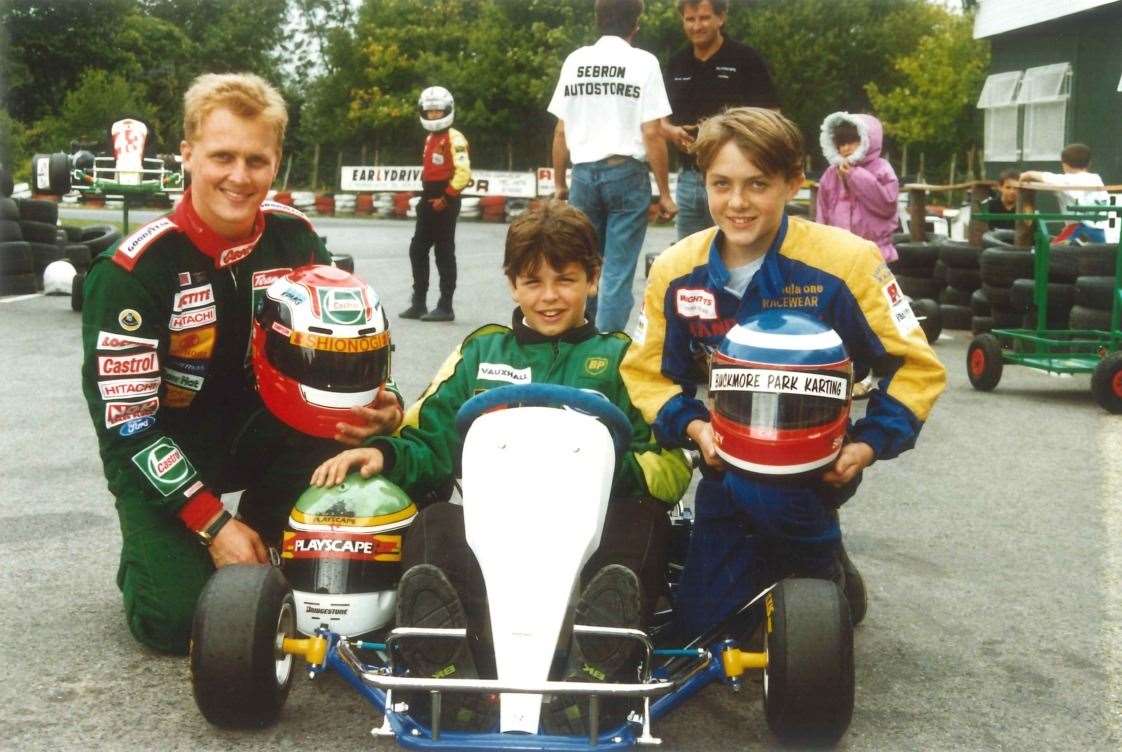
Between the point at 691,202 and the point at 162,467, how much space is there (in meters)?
4.07

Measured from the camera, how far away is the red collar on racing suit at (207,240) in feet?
12.4

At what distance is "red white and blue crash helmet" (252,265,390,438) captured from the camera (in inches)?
139

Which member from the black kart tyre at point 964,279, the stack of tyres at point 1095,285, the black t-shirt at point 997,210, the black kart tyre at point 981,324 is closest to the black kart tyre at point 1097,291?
the stack of tyres at point 1095,285

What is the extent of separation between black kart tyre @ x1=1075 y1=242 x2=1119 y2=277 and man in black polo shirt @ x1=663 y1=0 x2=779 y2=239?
2573 millimetres

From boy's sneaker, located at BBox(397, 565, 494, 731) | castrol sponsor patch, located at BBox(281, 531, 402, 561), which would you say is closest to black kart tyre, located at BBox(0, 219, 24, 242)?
castrol sponsor patch, located at BBox(281, 531, 402, 561)

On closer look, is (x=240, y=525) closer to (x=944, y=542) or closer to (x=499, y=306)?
(x=944, y=542)

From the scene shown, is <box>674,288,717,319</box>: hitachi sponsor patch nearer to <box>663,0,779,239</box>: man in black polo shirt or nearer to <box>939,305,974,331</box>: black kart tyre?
<box>663,0,779,239</box>: man in black polo shirt

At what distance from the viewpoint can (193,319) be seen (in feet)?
12.3

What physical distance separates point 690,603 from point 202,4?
57.1m

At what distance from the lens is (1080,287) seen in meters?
8.61

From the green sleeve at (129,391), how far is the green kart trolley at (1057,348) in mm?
5535

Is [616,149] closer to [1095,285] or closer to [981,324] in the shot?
[1095,285]

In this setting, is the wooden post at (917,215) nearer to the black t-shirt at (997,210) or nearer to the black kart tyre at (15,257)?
the black t-shirt at (997,210)

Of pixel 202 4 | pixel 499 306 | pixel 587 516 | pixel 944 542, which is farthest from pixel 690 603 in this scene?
pixel 202 4
